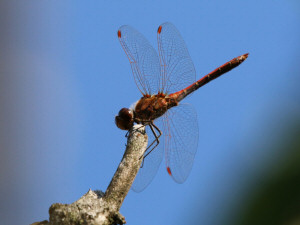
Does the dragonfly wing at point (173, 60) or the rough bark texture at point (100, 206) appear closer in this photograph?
the rough bark texture at point (100, 206)

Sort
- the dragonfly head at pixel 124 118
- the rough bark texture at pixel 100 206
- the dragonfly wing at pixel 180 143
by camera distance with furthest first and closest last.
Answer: the dragonfly wing at pixel 180 143
the dragonfly head at pixel 124 118
the rough bark texture at pixel 100 206

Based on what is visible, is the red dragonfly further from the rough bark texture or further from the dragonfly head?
the rough bark texture

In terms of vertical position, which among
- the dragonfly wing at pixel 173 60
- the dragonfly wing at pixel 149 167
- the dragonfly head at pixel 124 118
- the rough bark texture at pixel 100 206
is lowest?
the rough bark texture at pixel 100 206

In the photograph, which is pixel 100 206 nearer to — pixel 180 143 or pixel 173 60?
pixel 180 143

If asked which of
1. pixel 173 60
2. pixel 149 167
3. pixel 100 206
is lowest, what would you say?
pixel 100 206

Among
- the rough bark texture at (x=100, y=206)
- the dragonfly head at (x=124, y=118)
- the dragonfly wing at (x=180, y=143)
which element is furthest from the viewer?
the dragonfly wing at (x=180, y=143)

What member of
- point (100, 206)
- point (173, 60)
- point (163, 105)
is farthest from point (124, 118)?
point (100, 206)

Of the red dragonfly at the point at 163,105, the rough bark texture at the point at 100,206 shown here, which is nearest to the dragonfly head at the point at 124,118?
the red dragonfly at the point at 163,105

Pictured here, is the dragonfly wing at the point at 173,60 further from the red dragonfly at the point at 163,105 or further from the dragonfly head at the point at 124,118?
the dragonfly head at the point at 124,118
